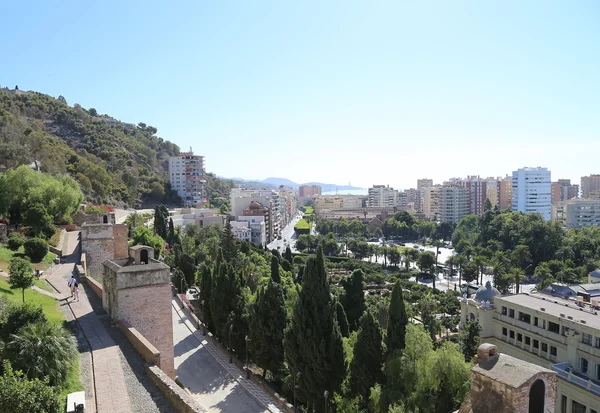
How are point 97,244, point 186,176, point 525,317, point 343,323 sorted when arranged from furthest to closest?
point 186,176, point 97,244, point 525,317, point 343,323

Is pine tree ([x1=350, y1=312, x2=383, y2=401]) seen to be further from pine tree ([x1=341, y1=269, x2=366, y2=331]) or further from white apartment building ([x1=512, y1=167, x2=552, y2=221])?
white apartment building ([x1=512, y1=167, x2=552, y2=221])

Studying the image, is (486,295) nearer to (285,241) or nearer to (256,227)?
(256,227)

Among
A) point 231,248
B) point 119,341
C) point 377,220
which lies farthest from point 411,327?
point 377,220

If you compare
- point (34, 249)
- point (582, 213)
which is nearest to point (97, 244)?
point (34, 249)

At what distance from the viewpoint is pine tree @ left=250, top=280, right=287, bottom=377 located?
20984 millimetres

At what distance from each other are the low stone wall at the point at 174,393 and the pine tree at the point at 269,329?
9.10 m

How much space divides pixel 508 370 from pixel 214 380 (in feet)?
53.5

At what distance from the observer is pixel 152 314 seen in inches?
594

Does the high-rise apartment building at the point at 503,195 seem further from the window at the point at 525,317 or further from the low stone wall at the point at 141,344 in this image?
the low stone wall at the point at 141,344

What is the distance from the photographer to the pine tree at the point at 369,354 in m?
16.8

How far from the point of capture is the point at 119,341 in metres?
14.1

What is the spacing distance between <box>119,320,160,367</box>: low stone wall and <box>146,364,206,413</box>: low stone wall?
278 millimetres

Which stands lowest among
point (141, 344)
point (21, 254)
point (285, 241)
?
point (285, 241)

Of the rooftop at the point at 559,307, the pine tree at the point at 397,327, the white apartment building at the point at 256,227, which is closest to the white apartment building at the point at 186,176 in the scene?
the white apartment building at the point at 256,227
